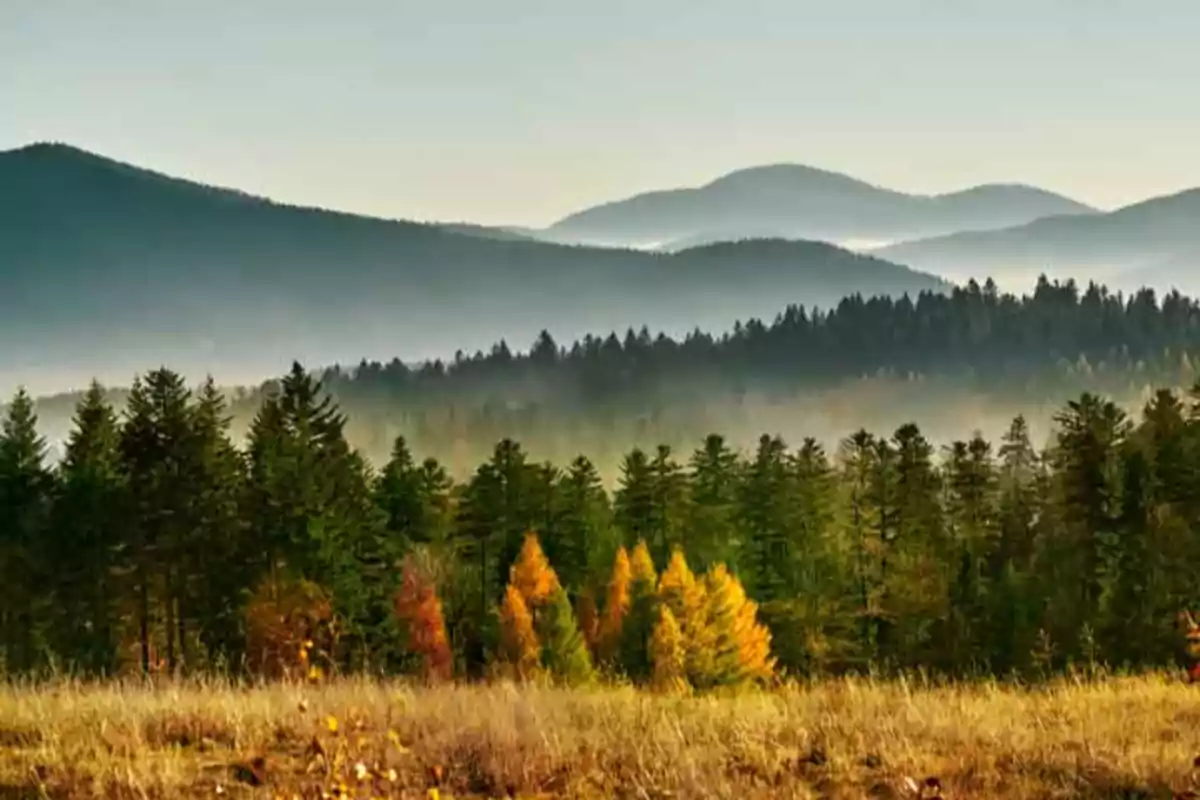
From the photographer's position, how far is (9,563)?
45656 millimetres

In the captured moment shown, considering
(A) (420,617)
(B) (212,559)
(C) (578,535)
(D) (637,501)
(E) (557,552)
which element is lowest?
(A) (420,617)

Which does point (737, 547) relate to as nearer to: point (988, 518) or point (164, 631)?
point (988, 518)

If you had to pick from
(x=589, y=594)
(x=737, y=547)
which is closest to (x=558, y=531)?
(x=589, y=594)

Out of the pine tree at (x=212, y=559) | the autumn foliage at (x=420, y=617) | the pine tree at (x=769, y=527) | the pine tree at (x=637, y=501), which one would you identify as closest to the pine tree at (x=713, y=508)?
the pine tree at (x=769, y=527)

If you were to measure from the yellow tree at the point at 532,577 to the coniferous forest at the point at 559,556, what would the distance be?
0.10 metres

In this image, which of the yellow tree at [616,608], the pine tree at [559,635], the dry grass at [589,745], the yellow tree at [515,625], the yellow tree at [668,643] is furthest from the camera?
the yellow tree at [616,608]

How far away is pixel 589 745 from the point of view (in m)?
8.88

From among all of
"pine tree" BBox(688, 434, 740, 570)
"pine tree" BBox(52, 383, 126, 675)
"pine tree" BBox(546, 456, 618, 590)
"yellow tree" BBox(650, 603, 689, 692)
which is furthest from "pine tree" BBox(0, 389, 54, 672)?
"pine tree" BBox(688, 434, 740, 570)

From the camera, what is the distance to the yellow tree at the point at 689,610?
47375 millimetres

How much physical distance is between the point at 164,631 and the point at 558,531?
2088 cm

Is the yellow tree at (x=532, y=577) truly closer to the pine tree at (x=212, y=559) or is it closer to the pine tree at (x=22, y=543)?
the pine tree at (x=212, y=559)

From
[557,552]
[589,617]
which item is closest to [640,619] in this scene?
[589,617]

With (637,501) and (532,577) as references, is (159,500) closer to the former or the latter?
(532,577)

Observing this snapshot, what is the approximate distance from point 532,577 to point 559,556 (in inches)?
373
